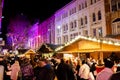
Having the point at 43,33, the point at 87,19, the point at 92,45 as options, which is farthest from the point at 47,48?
the point at 43,33

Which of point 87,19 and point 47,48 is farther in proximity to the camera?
point 87,19

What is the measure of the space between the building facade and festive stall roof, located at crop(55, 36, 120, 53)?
28.9 ft

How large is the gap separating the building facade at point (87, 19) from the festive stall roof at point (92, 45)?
8816mm

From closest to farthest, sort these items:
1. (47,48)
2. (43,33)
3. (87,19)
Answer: (47,48), (87,19), (43,33)

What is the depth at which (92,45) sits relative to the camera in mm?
18781

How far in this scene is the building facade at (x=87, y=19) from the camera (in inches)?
1165

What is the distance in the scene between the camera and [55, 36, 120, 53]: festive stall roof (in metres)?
17.2

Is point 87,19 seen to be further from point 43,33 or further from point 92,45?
point 43,33

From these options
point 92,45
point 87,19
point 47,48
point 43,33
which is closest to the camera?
point 92,45

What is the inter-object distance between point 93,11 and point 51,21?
2036 cm

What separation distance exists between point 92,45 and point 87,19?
55.7ft

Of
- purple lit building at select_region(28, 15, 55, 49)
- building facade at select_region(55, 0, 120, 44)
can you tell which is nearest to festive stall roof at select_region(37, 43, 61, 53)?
building facade at select_region(55, 0, 120, 44)

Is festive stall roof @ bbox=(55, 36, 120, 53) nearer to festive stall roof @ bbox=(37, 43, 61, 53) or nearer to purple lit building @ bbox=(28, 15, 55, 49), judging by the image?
festive stall roof @ bbox=(37, 43, 61, 53)

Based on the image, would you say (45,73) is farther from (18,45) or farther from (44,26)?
(18,45)
